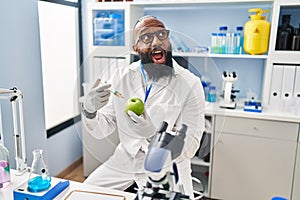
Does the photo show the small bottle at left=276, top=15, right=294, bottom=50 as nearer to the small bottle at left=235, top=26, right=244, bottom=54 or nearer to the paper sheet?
the small bottle at left=235, top=26, right=244, bottom=54

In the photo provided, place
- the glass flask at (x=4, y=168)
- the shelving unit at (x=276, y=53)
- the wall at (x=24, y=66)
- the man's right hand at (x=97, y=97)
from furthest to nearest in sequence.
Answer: the shelving unit at (x=276, y=53), the wall at (x=24, y=66), the glass flask at (x=4, y=168), the man's right hand at (x=97, y=97)

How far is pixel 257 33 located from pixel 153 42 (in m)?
1.53

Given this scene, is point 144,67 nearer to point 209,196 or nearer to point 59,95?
point 209,196

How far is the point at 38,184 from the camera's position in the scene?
1159mm

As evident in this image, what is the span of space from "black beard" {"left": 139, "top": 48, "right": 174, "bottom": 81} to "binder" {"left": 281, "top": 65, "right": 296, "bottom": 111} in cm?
152

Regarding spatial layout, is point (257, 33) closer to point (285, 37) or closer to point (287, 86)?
point (285, 37)

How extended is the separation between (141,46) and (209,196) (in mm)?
1825

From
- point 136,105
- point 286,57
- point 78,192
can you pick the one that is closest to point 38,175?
point 78,192

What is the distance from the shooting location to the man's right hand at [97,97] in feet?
3.43

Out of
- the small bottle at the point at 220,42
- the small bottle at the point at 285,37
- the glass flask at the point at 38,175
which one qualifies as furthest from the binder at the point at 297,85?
the glass flask at the point at 38,175

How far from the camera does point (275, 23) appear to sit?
2.12m

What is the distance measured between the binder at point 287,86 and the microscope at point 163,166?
5.11 feet

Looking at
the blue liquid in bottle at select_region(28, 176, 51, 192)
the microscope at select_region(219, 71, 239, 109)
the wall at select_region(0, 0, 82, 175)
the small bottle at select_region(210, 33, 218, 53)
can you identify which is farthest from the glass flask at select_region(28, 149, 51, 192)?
the small bottle at select_region(210, 33, 218, 53)

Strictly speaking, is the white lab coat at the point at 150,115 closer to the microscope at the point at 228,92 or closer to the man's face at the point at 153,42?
the man's face at the point at 153,42
